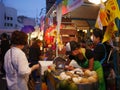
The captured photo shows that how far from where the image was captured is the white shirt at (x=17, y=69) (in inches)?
166

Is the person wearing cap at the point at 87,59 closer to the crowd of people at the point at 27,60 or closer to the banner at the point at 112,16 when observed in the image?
the crowd of people at the point at 27,60

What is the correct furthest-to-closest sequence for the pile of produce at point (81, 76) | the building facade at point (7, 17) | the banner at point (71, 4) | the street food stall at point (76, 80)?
the building facade at point (7, 17)
the banner at point (71, 4)
the pile of produce at point (81, 76)
the street food stall at point (76, 80)

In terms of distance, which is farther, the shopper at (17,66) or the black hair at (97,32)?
the black hair at (97,32)

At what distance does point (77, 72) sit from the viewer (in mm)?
4742

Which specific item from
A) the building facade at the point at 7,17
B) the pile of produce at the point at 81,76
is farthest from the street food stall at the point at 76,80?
the building facade at the point at 7,17

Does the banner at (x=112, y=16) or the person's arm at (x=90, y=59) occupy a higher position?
the banner at (x=112, y=16)

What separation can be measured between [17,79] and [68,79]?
36.8 inches

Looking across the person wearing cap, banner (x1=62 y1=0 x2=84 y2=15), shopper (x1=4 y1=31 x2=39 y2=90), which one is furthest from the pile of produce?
banner (x1=62 y1=0 x2=84 y2=15)

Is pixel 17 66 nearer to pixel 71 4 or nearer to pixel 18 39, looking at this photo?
pixel 18 39

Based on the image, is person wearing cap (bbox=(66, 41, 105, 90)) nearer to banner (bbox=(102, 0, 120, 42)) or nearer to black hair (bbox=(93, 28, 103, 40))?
black hair (bbox=(93, 28, 103, 40))

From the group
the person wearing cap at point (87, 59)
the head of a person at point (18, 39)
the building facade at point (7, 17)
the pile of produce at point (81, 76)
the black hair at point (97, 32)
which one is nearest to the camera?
the pile of produce at point (81, 76)

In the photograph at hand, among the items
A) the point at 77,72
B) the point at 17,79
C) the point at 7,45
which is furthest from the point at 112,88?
the point at 7,45

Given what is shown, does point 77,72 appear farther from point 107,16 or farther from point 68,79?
point 107,16

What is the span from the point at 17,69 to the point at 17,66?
0.06 meters
